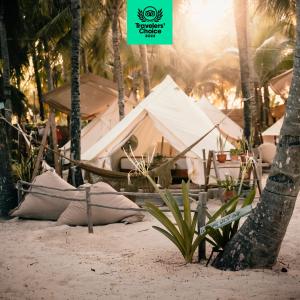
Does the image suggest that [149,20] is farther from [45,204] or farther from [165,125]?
[45,204]

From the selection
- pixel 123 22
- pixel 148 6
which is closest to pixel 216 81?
pixel 123 22

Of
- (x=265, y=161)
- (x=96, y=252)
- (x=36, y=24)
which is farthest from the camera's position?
(x=36, y=24)

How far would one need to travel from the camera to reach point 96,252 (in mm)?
5789

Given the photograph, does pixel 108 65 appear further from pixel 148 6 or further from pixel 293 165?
pixel 293 165

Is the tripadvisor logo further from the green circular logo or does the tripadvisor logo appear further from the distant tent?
the distant tent

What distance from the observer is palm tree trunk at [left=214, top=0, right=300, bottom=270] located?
453 centimetres

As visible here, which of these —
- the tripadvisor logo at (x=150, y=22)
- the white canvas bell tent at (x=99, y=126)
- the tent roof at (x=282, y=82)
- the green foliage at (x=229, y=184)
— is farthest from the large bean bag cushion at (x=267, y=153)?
the tripadvisor logo at (x=150, y=22)

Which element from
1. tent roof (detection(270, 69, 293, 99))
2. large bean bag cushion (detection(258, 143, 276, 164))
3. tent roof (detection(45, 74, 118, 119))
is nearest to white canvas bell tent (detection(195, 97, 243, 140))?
large bean bag cushion (detection(258, 143, 276, 164))

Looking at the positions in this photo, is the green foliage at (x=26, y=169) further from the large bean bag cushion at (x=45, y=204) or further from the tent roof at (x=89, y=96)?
the tent roof at (x=89, y=96)

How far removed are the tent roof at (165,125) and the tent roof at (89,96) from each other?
3.95m

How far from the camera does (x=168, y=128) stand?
1064 centimetres

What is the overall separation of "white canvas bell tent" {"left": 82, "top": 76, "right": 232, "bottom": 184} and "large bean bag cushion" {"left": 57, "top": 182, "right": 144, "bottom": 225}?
9.34ft

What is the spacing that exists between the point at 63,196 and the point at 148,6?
10.4 feet

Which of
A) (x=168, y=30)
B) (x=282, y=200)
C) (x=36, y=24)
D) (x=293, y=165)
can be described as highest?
(x=36, y=24)
